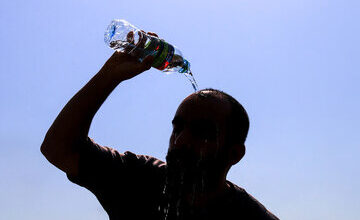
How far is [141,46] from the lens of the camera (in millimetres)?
3840

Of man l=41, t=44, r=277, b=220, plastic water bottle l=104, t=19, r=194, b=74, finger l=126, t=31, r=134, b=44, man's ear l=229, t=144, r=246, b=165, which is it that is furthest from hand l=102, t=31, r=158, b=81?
man's ear l=229, t=144, r=246, b=165

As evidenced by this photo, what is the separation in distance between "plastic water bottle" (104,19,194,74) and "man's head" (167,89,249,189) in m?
0.60

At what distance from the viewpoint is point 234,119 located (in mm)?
3410

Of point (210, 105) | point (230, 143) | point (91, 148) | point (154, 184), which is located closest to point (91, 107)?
point (91, 148)

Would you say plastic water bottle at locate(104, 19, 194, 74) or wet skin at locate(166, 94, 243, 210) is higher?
plastic water bottle at locate(104, 19, 194, 74)

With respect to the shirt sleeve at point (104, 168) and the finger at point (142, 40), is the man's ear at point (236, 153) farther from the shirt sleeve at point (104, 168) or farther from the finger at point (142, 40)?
the finger at point (142, 40)

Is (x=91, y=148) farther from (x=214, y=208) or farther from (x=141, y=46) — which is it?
(x=141, y=46)

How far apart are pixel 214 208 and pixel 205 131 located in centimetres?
57

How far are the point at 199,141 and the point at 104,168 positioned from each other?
27.8 inches

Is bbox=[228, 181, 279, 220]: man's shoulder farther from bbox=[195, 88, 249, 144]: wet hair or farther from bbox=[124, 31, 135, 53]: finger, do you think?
bbox=[124, 31, 135, 53]: finger

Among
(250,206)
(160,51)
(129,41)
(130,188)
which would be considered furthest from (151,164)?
(129,41)

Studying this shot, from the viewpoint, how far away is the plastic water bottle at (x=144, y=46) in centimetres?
373

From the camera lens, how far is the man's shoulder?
297 centimetres

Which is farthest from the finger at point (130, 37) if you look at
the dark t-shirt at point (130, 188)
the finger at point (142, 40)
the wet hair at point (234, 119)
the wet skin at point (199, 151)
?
the dark t-shirt at point (130, 188)
